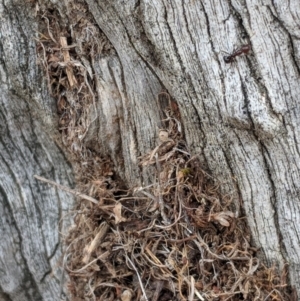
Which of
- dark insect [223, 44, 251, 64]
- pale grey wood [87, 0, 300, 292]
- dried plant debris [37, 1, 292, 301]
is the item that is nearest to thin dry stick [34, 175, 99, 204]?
dried plant debris [37, 1, 292, 301]

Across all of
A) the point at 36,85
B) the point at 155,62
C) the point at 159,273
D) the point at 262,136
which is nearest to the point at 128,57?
the point at 155,62

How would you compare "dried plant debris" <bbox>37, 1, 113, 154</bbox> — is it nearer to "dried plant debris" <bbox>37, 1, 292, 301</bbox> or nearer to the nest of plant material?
"dried plant debris" <bbox>37, 1, 292, 301</bbox>

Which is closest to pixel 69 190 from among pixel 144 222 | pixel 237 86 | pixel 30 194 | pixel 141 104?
pixel 30 194

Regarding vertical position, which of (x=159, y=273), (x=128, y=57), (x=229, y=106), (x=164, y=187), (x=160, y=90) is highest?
(x=128, y=57)

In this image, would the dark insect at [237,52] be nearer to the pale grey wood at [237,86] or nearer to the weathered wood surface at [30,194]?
the pale grey wood at [237,86]

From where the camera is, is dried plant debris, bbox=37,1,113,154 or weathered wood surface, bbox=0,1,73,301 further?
weathered wood surface, bbox=0,1,73,301

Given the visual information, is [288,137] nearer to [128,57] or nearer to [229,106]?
[229,106]
